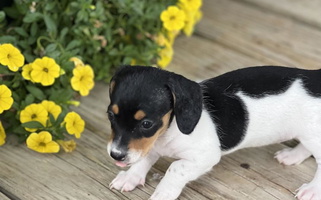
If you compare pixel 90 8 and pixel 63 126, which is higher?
pixel 90 8

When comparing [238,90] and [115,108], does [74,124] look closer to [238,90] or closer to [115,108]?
[115,108]

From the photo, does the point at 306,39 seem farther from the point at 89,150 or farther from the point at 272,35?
the point at 89,150

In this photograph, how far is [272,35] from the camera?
14.8ft

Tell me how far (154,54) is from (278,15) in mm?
1395

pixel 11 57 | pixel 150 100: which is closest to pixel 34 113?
pixel 11 57

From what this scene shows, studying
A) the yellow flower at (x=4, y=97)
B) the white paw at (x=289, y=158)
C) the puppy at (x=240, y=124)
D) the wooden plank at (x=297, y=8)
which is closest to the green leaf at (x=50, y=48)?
the yellow flower at (x=4, y=97)

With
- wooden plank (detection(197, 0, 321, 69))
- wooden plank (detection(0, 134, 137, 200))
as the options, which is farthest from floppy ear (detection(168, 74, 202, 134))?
wooden plank (detection(197, 0, 321, 69))

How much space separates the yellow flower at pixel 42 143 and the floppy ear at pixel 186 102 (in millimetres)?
857

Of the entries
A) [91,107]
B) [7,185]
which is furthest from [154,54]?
[7,185]

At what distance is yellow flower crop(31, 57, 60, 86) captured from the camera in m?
3.24

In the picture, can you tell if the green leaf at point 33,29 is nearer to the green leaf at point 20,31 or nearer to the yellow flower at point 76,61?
the green leaf at point 20,31

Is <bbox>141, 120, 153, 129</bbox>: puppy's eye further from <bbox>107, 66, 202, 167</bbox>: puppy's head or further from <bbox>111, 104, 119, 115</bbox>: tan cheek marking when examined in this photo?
<bbox>111, 104, 119, 115</bbox>: tan cheek marking

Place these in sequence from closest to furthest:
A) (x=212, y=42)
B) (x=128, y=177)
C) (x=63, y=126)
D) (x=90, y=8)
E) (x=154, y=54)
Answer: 1. (x=128, y=177)
2. (x=63, y=126)
3. (x=90, y=8)
4. (x=154, y=54)
5. (x=212, y=42)

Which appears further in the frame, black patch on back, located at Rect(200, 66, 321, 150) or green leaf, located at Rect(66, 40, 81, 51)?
green leaf, located at Rect(66, 40, 81, 51)
